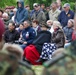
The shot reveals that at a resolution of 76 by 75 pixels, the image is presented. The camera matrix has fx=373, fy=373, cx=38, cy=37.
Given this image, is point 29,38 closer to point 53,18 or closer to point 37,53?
point 37,53

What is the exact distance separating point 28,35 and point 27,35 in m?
0.04

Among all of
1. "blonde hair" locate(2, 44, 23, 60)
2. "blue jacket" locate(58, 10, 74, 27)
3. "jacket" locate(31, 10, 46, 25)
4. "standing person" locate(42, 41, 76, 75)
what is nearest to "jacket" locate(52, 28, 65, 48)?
"blue jacket" locate(58, 10, 74, 27)

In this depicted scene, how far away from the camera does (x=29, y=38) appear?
12.2m

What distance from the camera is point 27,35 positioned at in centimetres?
1226

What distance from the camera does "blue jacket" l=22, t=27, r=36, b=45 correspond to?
12102 millimetres

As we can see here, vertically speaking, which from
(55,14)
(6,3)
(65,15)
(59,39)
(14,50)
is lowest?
(6,3)

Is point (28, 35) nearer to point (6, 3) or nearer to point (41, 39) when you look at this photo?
point (41, 39)

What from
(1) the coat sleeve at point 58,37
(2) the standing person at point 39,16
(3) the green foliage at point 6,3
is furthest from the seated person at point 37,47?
(3) the green foliage at point 6,3

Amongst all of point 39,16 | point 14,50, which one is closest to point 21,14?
point 39,16

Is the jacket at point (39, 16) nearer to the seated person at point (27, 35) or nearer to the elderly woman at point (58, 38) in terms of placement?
the seated person at point (27, 35)

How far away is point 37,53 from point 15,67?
334 inches

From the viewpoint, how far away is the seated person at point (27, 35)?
39.7 feet

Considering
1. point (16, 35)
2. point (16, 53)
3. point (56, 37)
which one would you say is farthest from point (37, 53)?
point (16, 53)

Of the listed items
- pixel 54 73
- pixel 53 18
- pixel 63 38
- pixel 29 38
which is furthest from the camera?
pixel 53 18
